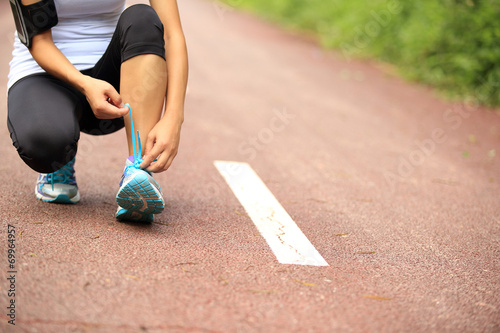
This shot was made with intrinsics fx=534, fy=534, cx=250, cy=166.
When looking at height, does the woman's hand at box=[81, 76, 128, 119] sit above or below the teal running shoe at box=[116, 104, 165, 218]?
above

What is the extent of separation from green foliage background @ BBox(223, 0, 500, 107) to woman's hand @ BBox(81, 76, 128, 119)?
6428 millimetres

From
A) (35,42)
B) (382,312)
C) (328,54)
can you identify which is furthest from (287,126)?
(328,54)

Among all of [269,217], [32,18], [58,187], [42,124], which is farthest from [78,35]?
[269,217]

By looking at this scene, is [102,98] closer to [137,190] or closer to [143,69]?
[143,69]

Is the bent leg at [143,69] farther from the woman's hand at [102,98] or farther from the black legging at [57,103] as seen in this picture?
the woman's hand at [102,98]

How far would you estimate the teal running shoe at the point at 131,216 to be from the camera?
2.44 meters

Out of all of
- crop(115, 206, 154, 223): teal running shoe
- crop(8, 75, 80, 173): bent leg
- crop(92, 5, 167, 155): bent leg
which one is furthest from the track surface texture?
crop(92, 5, 167, 155): bent leg

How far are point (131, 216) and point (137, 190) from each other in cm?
30

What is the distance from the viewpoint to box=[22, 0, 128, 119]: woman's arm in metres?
2.26

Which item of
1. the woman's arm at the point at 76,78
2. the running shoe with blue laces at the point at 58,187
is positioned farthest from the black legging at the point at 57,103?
the running shoe with blue laces at the point at 58,187

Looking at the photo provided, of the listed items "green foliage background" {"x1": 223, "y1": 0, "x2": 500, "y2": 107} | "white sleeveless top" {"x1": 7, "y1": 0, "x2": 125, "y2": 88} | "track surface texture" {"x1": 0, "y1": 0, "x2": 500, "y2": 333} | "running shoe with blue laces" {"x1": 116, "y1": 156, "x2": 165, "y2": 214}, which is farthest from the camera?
"green foliage background" {"x1": 223, "y1": 0, "x2": 500, "y2": 107}

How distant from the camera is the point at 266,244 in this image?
8.13 ft

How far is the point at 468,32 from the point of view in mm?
7938

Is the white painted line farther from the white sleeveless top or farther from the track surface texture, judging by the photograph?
the white sleeveless top
